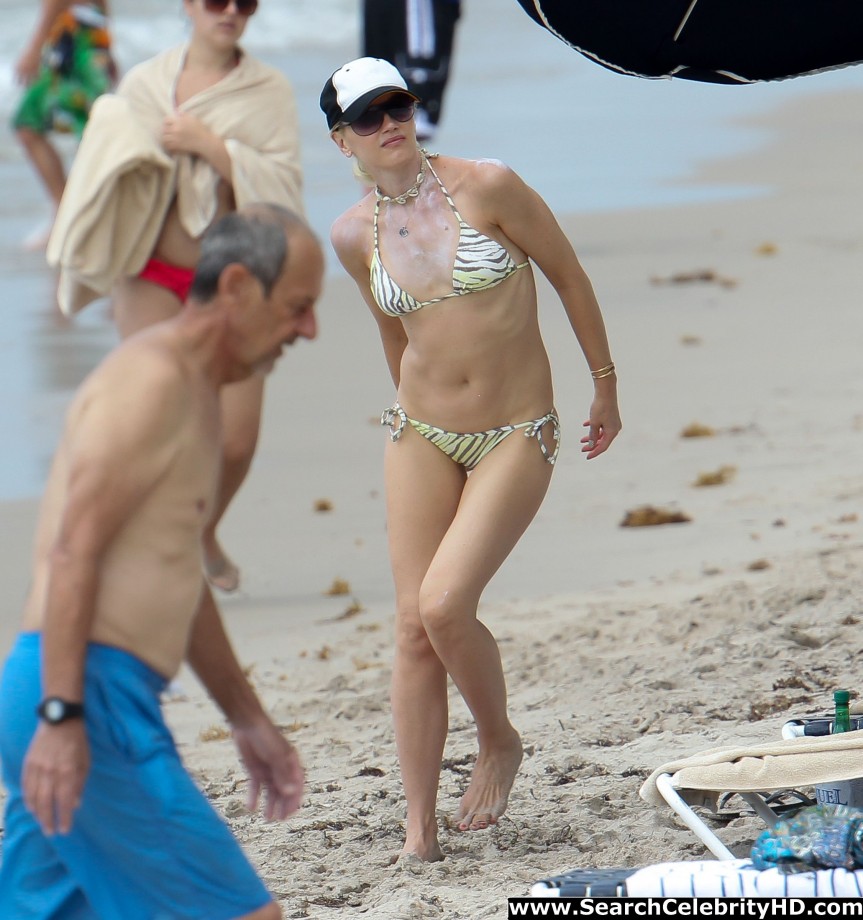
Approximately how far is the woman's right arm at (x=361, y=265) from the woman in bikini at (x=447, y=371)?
0.10ft

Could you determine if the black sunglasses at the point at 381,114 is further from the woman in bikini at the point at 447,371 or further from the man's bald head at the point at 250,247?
the man's bald head at the point at 250,247

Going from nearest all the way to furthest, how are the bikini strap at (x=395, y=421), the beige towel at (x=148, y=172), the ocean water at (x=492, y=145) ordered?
the bikini strap at (x=395, y=421) → the beige towel at (x=148, y=172) → the ocean water at (x=492, y=145)

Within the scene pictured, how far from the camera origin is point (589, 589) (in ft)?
20.5

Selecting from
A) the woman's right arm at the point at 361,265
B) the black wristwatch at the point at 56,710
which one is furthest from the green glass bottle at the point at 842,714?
the black wristwatch at the point at 56,710

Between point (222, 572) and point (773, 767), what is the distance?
9.63 feet

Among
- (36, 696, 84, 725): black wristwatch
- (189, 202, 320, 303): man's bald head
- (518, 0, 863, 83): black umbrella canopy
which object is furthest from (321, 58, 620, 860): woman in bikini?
(36, 696, 84, 725): black wristwatch

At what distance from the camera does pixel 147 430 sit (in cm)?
272

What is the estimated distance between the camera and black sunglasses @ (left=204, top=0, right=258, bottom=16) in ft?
18.5

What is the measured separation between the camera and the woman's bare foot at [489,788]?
420cm

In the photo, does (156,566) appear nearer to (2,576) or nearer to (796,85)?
(2,576)

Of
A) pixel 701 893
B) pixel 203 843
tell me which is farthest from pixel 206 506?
pixel 701 893

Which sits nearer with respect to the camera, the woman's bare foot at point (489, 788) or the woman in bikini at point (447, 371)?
the woman in bikini at point (447, 371)

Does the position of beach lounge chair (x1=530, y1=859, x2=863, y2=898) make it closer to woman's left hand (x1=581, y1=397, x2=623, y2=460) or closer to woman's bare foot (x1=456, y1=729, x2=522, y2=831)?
woman's bare foot (x1=456, y1=729, x2=522, y2=831)

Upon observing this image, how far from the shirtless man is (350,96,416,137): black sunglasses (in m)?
1.14
